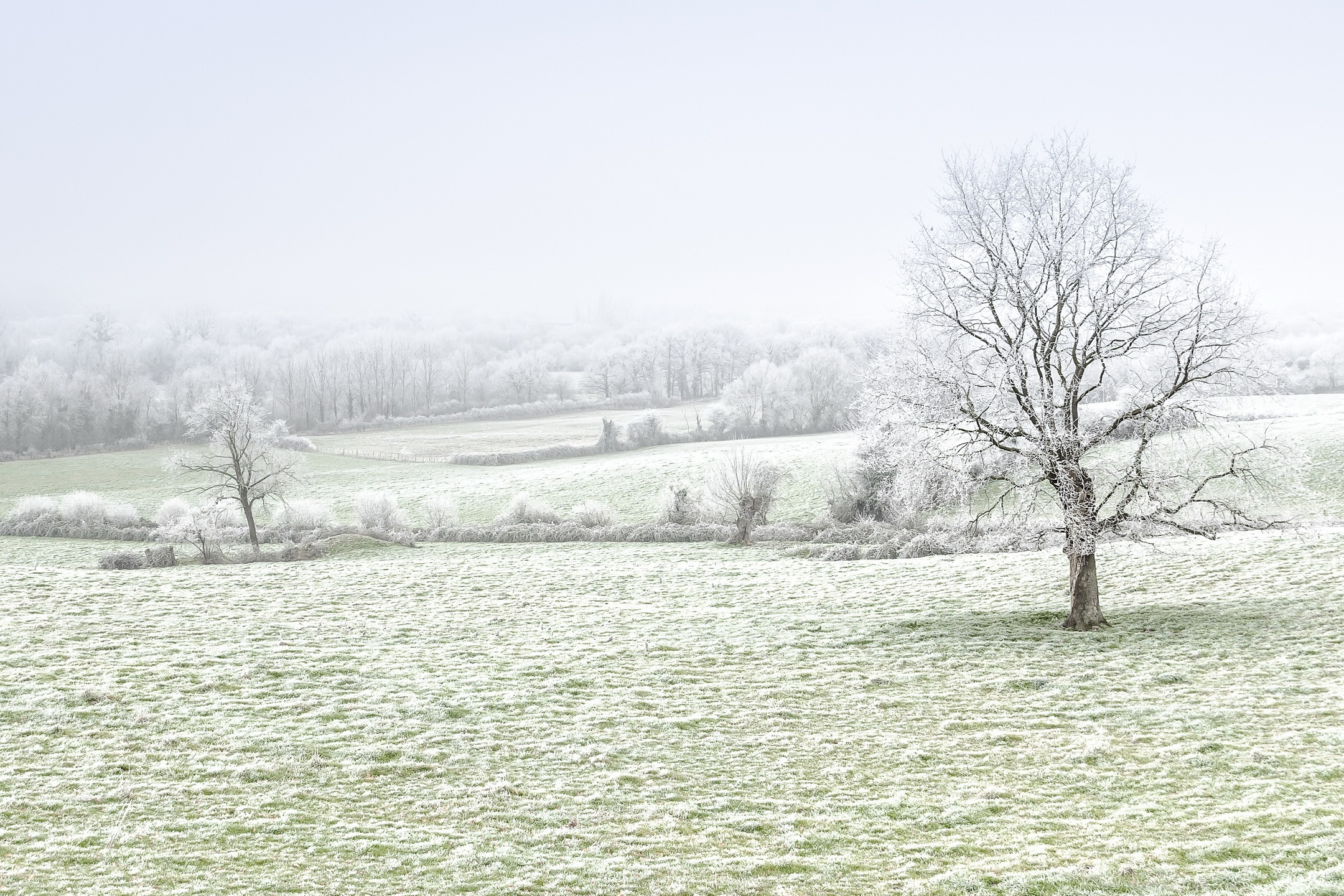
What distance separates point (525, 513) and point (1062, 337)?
110 ft

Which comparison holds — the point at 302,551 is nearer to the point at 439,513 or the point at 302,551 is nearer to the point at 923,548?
the point at 439,513

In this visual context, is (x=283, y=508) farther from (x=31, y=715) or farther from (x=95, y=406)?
(x=95, y=406)

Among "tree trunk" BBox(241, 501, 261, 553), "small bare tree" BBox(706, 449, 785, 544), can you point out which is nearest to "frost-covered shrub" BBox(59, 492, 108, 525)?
"tree trunk" BBox(241, 501, 261, 553)

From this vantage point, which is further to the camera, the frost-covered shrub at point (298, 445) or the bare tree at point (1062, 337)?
the frost-covered shrub at point (298, 445)

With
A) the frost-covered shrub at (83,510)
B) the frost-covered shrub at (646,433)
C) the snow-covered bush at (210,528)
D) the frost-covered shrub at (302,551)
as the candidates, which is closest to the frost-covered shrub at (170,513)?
the snow-covered bush at (210,528)

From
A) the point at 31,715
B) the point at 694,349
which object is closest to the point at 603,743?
the point at 31,715

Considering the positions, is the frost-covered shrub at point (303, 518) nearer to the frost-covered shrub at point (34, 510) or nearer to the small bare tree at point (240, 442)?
the small bare tree at point (240, 442)

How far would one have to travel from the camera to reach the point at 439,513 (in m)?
49.9

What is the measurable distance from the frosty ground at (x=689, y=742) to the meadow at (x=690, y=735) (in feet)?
0.22

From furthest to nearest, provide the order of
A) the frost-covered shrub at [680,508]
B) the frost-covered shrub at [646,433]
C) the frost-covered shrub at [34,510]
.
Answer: the frost-covered shrub at [646,433] → the frost-covered shrub at [34,510] → the frost-covered shrub at [680,508]

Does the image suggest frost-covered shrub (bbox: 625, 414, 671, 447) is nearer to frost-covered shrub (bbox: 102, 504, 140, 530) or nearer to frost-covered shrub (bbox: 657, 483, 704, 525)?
frost-covered shrub (bbox: 657, 483, 704, 525)

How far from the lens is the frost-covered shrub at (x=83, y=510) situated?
49.8 metres

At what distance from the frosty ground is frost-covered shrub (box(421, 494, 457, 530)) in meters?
21.9

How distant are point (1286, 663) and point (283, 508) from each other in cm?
4802
